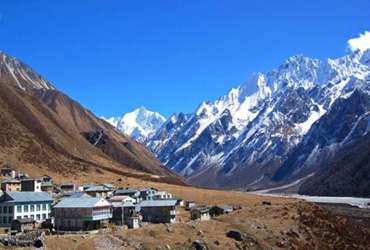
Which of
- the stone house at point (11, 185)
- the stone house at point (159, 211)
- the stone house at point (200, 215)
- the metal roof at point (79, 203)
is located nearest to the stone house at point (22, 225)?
the metal roof at point (79, 203)

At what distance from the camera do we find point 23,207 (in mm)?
121500

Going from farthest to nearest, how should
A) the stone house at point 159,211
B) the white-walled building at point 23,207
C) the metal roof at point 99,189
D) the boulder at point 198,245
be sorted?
the metal roof at point 99,189 < the stone house at point 159,211 < the white-walled building at point 23,207 < the boulder at point 198,245

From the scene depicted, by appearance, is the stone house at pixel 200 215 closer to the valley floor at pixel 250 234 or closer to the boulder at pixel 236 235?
the valley floor at pixel 250 234

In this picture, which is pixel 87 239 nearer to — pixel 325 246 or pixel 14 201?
pixel 14 201

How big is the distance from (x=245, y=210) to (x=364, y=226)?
42521mm

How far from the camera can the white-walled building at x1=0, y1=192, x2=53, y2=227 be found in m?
119

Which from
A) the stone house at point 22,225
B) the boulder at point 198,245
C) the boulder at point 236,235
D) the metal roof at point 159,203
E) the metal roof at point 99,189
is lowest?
the boulder at point 198,245

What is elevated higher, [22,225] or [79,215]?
[79,215]

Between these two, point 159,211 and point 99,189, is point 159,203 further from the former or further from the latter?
point 99,189

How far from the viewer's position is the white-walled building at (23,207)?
11900 centimetres

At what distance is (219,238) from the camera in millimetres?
115250

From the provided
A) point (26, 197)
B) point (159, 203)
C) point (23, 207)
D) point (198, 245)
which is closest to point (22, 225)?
point (23, 207)

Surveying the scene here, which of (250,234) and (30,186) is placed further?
(30,186)

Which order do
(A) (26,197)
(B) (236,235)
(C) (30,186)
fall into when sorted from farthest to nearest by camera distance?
(C) (30,186), (A) (26,197), (B) (236,235)
